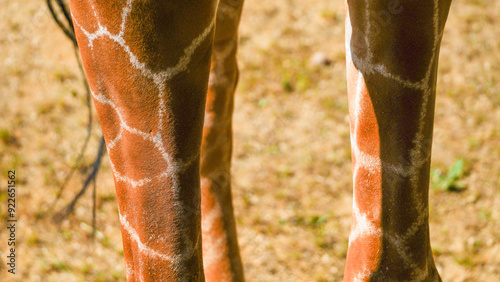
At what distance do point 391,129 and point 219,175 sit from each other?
43cm

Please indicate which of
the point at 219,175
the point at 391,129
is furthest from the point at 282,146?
the point at 391,129

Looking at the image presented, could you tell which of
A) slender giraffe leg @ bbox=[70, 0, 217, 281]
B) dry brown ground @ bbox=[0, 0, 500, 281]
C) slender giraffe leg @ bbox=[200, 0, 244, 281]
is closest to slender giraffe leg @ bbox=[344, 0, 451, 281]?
slender giraffe leg @ bbox=[70, 0, 217, 281]

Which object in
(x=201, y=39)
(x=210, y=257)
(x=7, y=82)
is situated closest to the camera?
(x=201, y=39)

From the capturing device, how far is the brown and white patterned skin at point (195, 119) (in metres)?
0.52

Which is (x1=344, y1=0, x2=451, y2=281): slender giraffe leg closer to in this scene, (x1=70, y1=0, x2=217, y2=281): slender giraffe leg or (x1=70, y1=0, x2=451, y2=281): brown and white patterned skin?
(x1=70, y1=0, x2=451, y2=281): brown and white patterned skin

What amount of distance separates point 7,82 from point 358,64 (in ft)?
4.98

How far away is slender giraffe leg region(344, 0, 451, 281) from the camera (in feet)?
1.85

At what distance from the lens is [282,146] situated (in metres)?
1.58

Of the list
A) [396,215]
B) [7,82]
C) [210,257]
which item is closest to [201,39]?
[396,215]

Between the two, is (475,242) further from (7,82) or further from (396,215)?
(7,82)

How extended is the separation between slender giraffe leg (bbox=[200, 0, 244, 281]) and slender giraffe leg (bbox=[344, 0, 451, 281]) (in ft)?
1.04

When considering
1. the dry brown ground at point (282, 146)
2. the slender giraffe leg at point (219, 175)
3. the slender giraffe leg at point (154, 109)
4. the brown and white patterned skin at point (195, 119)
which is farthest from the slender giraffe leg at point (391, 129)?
the dry brown ground at point (282, 146)

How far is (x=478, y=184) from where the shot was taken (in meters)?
1.37

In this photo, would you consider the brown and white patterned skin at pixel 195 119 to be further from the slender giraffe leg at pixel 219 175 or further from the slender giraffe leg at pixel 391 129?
the slender giraffe leg at pixel 219 175
